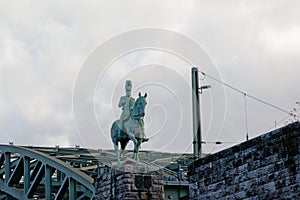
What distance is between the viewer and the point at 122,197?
2266cm

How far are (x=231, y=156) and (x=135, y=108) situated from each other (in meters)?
A: 6.68

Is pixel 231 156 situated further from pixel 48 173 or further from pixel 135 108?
pixel 48 173

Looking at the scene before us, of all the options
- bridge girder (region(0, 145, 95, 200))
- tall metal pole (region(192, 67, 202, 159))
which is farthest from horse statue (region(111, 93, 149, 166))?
bridge girder (region(0, 145, 95, 200))

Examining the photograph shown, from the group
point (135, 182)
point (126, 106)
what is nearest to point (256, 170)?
point (135, 182)

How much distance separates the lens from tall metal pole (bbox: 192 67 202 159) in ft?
67.1

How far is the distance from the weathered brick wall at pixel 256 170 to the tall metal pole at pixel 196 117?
1992 millimetres

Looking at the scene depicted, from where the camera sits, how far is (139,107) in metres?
23.3

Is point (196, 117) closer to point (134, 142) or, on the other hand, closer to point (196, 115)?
point (196, 115)

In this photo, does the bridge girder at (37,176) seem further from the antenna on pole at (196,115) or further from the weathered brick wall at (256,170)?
the weathered brick wall at (256,170)

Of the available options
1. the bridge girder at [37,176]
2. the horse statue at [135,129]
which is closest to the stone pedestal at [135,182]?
the horse statue at [135,129]

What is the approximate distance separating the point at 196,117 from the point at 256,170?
4.83 meters

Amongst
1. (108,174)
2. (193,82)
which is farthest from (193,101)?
(108,174)

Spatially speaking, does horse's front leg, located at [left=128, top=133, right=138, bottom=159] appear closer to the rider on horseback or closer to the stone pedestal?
the rider on horseback

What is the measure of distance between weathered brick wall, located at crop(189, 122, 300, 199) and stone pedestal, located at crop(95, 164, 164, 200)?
4.42 m
